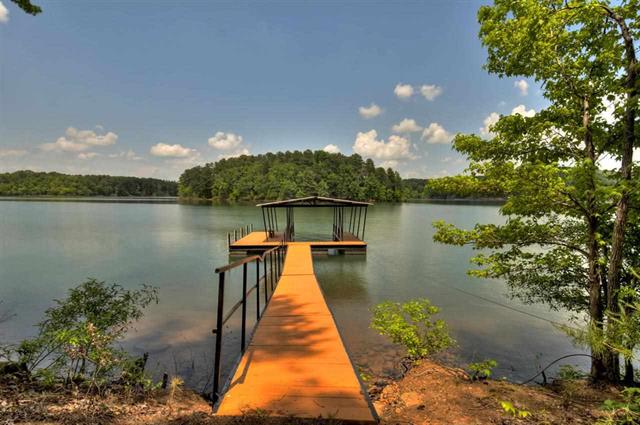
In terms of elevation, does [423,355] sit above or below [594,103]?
below

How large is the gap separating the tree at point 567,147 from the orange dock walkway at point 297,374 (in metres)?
3.01

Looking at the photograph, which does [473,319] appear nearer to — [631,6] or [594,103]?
[594,103]

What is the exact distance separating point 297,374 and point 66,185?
14710 cm

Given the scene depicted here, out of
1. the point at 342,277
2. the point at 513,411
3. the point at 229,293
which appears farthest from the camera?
the point at 342,277

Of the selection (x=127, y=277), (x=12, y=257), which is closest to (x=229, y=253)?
(x=127, y=277)

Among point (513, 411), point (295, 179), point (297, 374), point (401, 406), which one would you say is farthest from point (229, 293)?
point (295, 179)

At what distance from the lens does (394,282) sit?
11.3 m

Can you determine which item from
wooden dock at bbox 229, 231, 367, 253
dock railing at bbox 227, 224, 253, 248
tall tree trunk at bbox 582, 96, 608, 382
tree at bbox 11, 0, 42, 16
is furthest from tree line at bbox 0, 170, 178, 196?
tall tree trunk at bbox 582, 96, 608, 382

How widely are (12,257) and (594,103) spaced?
2189 cm

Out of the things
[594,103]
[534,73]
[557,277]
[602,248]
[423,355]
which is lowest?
[423,355]

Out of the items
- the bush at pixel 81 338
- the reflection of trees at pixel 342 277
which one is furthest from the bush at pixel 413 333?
the reflection of trees at pixel 342 277

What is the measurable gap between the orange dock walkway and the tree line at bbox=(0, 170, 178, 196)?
145637 mm

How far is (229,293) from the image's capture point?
9.86m

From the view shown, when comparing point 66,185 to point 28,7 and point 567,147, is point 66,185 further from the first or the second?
point 567,147
